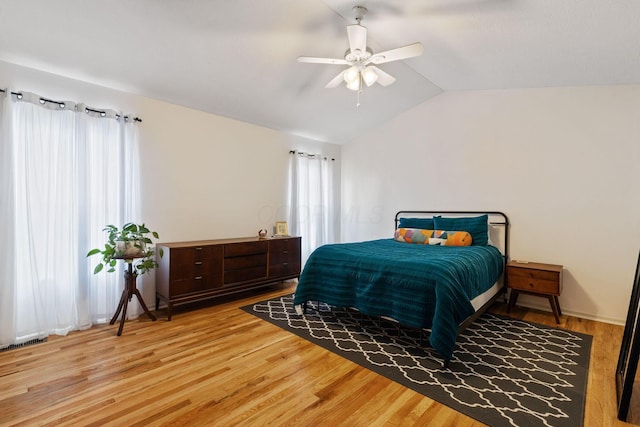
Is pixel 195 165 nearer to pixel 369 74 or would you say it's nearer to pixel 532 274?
pixel 369 74

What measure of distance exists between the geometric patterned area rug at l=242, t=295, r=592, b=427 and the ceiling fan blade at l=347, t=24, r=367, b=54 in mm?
2503

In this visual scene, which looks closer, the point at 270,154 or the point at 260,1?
the point at 260,1

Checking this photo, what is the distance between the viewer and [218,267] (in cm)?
365

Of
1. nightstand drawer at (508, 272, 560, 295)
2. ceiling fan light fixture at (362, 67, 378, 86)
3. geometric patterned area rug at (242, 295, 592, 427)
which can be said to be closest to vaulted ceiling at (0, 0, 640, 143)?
ceiling fan light fixture at (362, 67, 378, 86)

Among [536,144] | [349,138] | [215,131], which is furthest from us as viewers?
[349,138]

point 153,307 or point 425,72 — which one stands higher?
point 425,72

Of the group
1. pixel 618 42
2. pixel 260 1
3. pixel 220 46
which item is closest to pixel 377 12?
pixel 260 1

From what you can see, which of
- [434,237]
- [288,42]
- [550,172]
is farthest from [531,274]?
[288,42]

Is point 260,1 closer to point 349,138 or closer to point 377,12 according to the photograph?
point 377,12

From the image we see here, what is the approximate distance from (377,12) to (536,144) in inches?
102

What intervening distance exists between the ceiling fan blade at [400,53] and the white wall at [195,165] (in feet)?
7.91

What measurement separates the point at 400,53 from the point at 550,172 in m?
2.55

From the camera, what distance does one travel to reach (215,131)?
13.4ft

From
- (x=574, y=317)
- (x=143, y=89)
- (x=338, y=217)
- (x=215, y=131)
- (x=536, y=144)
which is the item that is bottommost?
(x=574, y=317)
